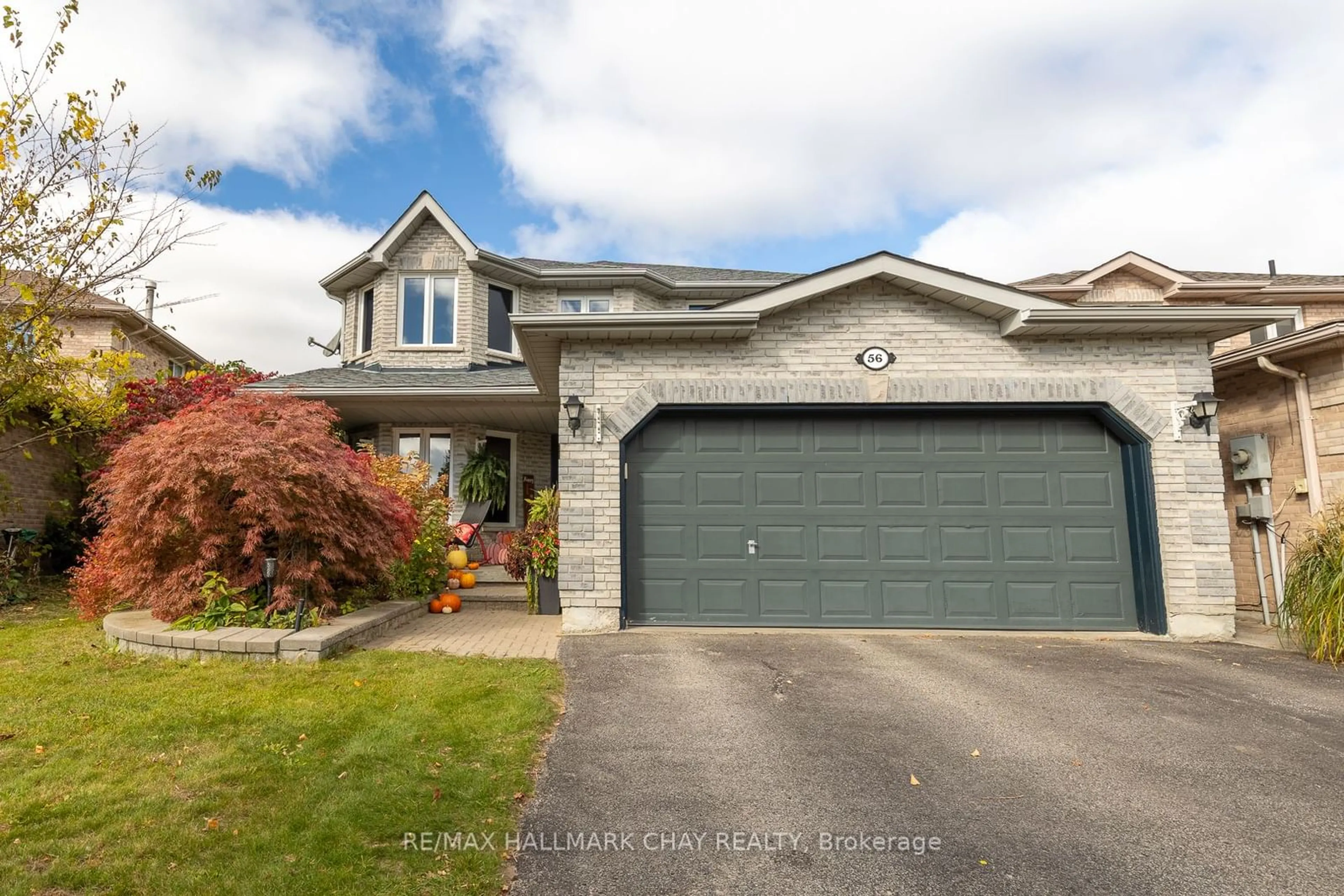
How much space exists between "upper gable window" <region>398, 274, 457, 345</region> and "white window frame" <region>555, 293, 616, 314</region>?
7.23 feet

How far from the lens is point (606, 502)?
7.14 m

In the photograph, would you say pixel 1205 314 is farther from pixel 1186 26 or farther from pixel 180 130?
pixel 180 130

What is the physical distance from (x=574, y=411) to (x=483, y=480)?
18.0 ft

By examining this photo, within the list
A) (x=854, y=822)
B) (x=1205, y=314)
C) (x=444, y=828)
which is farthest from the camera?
(x=1205, y=314)

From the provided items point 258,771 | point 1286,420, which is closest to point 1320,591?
point 1286,420

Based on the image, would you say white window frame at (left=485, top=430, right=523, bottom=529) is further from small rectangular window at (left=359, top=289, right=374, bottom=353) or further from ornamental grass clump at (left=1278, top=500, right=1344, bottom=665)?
ornamental grass clump at (left=1278, top=500, right=1344, bottom=665)

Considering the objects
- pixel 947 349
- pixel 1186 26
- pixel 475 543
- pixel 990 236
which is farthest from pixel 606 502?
pixel 990 236

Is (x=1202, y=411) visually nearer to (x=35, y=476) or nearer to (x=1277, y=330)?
(x=1277, y=330)

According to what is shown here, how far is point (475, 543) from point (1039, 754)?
955 cm

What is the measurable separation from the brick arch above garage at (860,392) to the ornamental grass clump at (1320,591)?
211 cm

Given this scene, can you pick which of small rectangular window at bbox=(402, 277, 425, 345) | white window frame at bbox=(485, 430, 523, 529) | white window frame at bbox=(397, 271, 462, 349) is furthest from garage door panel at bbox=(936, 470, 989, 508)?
small rectangular window at bbox=(402, 277, 425, 345)

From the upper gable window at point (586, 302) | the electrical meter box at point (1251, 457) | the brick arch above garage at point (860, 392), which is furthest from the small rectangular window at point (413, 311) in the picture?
the electrical meter box at point (1251, 457)

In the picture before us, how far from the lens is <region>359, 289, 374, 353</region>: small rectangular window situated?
45.7 feet

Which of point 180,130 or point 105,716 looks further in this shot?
point 180,130
